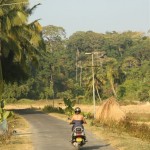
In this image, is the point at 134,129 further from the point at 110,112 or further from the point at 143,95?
the point at 143,95

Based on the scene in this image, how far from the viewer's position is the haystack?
30.8 meters

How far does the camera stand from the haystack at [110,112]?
30.8 metres

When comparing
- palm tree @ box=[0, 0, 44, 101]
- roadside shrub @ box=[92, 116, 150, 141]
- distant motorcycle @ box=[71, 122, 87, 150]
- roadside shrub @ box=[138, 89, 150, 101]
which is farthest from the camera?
roadside shrub @ box=[138, 89, 150, 101]

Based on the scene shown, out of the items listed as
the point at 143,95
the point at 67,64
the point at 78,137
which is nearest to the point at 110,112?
the point at 78,137

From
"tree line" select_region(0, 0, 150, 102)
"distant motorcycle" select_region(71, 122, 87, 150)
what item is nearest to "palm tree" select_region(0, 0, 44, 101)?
"tree line" select_region(0, 0, 150, 102)

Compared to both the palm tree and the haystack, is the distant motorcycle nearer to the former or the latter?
the haystack

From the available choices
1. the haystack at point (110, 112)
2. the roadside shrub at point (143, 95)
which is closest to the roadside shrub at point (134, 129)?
the haystack at point (110, 112)

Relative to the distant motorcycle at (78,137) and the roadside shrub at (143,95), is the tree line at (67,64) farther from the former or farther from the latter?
the distant motorcycle at (78,137)

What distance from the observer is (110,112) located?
104 feet

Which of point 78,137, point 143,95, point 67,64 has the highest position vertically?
point 67,64

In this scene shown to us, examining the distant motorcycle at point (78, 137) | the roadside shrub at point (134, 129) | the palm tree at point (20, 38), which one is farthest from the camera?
the palm tree at point (20, 38)

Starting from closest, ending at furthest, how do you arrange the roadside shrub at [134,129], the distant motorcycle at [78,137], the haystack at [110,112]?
the distant motorcycle at [78,137], the roadside shrub at [134,129], the haystack at [110,112]

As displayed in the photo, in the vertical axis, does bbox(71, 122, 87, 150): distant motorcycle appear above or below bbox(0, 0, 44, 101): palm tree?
below

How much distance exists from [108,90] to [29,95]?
17.0 m
